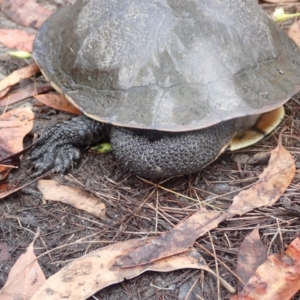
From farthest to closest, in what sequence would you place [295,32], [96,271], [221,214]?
[295,32], [221,214], [96,271]

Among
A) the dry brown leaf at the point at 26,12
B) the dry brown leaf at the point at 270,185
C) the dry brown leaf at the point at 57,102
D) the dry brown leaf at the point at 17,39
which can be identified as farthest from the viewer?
the dry brown leaf at the point at 26,12

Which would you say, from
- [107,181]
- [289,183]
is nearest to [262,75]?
[289,183]

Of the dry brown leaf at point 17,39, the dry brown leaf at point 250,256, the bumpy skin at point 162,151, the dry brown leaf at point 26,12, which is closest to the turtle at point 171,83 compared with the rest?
the bumpy skin at point 162,151

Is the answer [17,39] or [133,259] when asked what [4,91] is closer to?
[17,39]

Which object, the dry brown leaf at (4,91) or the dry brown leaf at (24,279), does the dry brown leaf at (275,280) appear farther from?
the dry brown leaf at (4,91)

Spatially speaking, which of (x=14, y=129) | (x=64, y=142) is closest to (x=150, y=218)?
(x=64, y=142)

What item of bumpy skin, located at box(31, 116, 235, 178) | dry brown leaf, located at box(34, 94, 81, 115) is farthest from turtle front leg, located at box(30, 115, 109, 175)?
dry brown leaf, located at box(34, 94, 81, 115)

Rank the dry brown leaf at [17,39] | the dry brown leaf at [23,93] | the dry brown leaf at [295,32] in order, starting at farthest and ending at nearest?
the dry brown leaf at [17,39] < the dry brown leaf at [295,32] < the dry brown leaf at [23,93]
